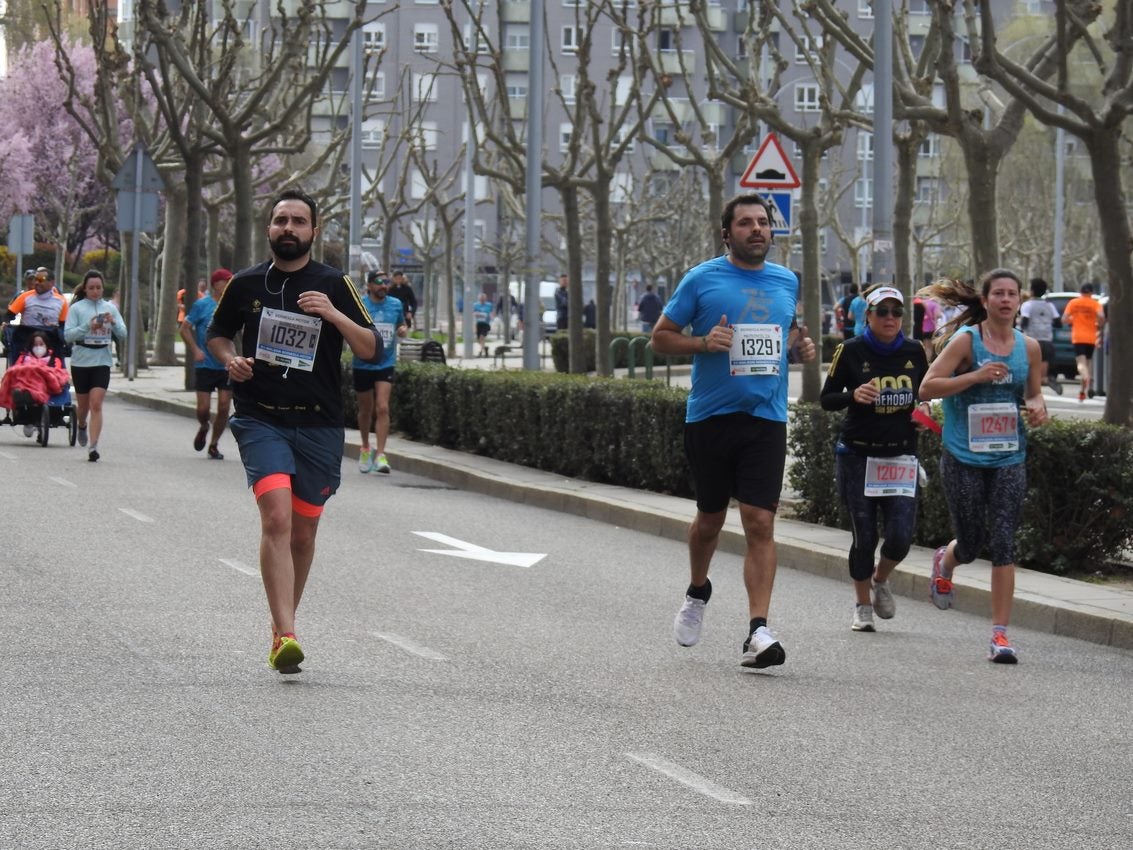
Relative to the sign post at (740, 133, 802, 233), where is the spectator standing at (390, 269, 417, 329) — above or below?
Answer: below

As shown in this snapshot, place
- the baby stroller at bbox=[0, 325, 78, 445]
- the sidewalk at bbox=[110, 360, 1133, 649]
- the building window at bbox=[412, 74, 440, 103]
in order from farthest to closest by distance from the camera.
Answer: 1. the building window at bbox=[412, 74, 440, 103]
2. the baby stroller at bbox=[0, 325, 78, 445]
3. the sidewalk at bbox=[110, 360, 1133, 649]

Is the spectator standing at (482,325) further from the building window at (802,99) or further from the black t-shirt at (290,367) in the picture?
the black t-shirt at (290,367)

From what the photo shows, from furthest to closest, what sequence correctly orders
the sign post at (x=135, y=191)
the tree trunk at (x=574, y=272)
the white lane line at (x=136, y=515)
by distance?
the sign post at (x=135, y=191) → the tree trunk at (x=574, y=272) → the white lane line at (x=136, y=515)

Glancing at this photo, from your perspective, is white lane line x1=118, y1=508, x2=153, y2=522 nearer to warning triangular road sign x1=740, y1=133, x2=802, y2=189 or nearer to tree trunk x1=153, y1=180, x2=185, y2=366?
warning triangular road sign x1=740, y1=133, x2=802, y2=189

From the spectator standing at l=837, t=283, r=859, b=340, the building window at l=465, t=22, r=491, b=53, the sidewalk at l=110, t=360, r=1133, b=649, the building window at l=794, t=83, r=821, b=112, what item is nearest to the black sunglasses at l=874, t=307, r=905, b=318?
the sidewalk at l=110, t=360, r=1133, b=649

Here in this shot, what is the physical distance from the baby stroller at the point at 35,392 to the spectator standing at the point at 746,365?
13335 millimetres

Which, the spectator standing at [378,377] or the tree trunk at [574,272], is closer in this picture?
the spectator standing at [378,377]

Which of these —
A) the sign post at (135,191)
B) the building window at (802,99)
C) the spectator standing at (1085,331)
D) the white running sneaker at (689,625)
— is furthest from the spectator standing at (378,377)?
the building window at (802,99)

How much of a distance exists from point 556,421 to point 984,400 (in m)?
9.13

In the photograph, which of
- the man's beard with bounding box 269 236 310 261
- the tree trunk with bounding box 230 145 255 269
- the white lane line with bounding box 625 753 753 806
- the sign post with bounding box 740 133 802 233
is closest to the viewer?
the white lane line with bounding box 625 753 753 806

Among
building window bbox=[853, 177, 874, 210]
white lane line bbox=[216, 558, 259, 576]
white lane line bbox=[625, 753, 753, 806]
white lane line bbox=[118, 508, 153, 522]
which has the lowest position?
white lane line bbox=[118, 508, 153, 522]

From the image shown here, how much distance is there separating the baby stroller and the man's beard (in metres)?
13.2

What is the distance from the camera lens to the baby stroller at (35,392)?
21094mm

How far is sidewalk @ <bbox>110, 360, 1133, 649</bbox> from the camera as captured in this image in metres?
10.6
